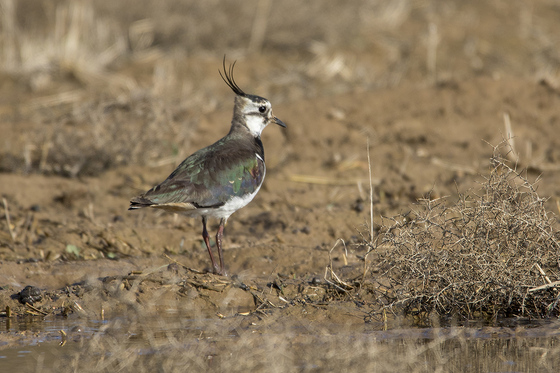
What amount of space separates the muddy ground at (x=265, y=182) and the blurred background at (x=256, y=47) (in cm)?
12

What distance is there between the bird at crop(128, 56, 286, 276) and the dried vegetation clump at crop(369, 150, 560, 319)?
5.06ft

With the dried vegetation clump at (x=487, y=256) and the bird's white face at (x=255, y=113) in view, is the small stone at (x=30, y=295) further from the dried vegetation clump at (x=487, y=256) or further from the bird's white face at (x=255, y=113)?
the dried vegetation clump at (x=487, y=256)

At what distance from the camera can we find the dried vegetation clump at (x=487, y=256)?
16.2 feet

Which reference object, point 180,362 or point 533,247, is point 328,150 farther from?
point 180,362

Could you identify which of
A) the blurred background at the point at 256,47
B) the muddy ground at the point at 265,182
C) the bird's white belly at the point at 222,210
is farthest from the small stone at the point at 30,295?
the blurred background at the point at 256,47

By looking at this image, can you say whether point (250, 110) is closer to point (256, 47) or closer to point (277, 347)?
point (277, 347)

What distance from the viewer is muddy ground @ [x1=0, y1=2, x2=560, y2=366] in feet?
18.7

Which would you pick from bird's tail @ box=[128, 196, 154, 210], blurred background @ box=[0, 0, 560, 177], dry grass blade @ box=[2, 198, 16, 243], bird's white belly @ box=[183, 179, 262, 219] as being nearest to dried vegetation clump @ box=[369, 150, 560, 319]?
bird's white belly @ box=[183, 179, 262, 219]

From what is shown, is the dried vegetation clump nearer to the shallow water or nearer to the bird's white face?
the shallow water

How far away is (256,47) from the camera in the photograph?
1469cm

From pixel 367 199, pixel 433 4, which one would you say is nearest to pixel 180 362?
pixel 367 199

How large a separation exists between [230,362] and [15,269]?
296cm

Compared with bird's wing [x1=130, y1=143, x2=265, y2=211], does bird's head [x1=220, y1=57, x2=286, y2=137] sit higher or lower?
higher

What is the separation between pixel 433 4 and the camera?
17172mm
